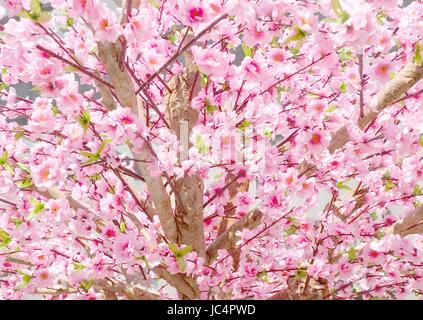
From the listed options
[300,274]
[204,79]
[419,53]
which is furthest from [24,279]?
[419,53]

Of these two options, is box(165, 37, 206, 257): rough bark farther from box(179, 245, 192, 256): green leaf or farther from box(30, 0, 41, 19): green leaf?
box(30, 0, 41, 19): green leaf

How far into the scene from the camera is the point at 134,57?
8.70 feet

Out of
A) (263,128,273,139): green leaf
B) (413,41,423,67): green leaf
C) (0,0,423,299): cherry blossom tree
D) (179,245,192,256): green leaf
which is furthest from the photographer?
(263,128,273,139): green leaf

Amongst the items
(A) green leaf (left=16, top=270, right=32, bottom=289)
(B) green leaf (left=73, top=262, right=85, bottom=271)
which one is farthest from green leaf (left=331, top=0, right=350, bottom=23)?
(A) green leaf (left=16, top=270, right=32, bottom=289)

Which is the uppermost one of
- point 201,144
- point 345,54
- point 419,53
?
point 345,54

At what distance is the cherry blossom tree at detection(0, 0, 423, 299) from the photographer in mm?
1924

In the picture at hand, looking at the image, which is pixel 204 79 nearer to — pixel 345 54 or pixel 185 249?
pixel 185 249

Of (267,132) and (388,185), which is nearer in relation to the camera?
(267,132)

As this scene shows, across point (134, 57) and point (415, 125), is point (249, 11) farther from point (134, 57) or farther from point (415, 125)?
point (415, 125)

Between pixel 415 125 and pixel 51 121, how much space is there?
86.0 inches

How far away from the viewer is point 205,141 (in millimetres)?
2311
